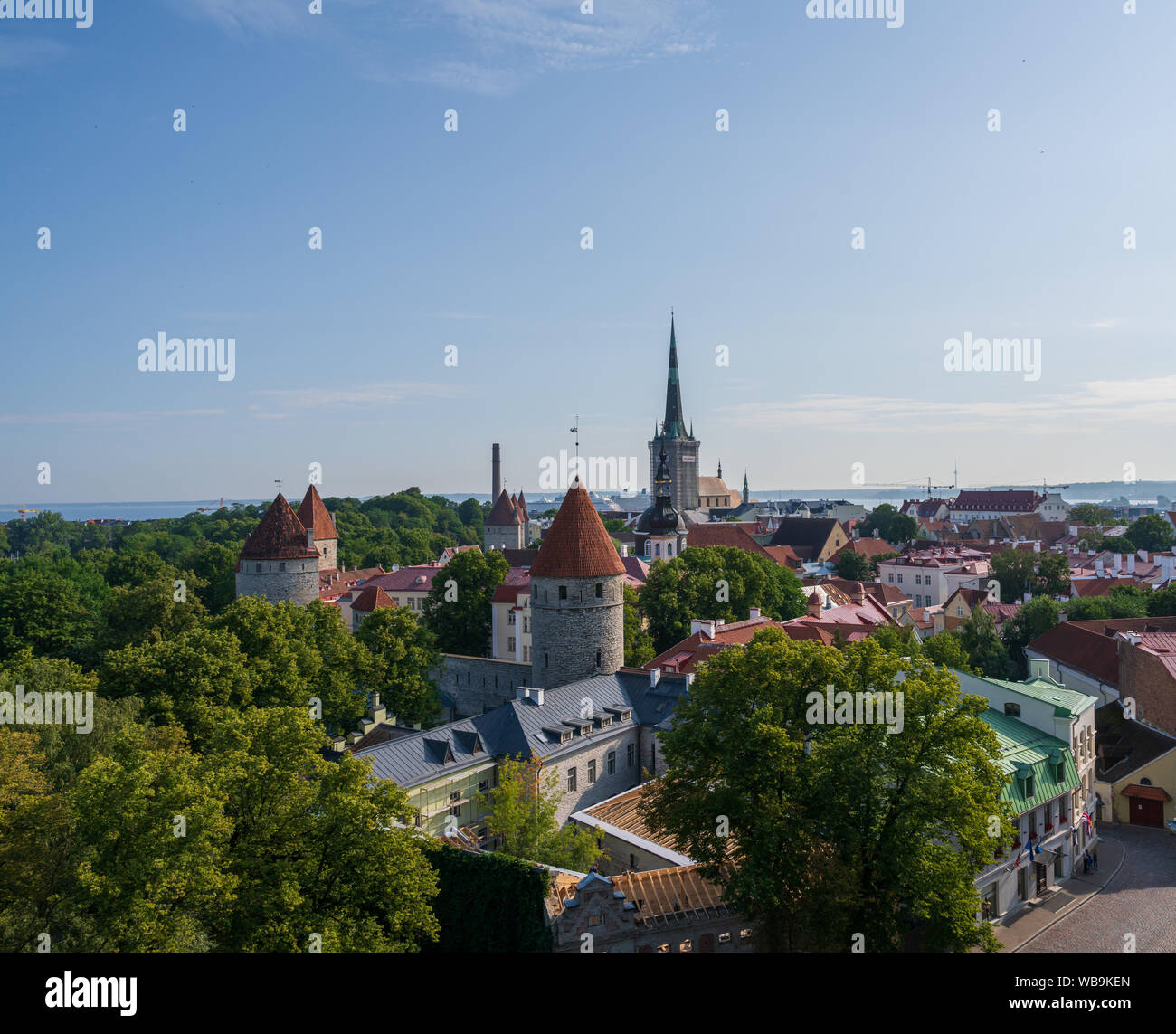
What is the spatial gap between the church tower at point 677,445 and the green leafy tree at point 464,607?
78829 millimetres

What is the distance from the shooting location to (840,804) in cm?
1786

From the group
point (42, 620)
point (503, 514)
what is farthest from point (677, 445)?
point (42, 620)

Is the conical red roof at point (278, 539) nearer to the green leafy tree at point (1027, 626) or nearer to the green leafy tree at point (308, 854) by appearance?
the green leafy tree at point (308, 854)

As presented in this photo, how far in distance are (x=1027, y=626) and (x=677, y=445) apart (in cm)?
7984

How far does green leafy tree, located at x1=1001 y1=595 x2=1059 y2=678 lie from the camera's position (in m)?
46.8

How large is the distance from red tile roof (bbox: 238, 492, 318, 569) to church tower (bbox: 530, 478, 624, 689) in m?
17.9

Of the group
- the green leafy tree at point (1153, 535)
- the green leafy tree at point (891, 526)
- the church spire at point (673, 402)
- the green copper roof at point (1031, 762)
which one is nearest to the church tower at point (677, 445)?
the church spire at point (673, 402)

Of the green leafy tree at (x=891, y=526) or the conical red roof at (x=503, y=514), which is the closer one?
the conical red roof at (x=503, y=514)

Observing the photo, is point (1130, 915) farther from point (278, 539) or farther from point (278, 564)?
point (278, 539)

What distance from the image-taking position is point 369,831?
17062mm

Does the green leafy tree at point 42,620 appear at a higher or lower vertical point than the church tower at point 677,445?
lower

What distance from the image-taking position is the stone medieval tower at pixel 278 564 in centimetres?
4759
